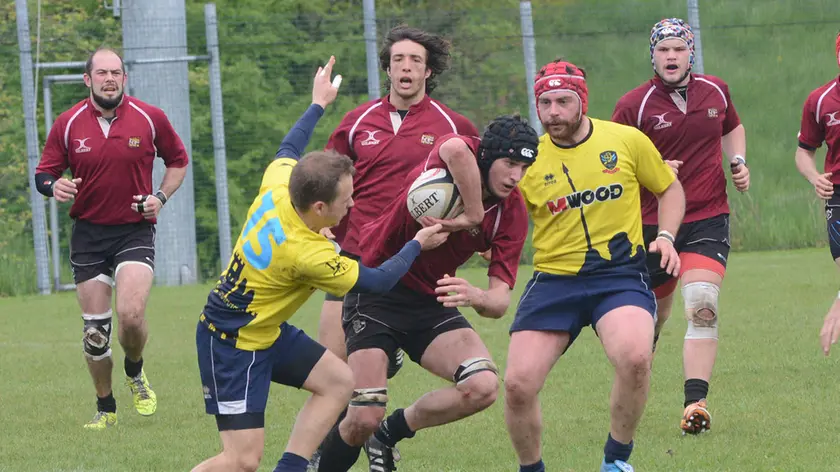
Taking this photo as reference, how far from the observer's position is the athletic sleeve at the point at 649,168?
22.1 feet

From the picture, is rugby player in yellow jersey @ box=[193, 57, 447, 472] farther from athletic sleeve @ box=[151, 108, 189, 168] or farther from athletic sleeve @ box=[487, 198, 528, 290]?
athletic sleeve @ box=[151, 108, 189, 168]

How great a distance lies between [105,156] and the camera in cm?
921

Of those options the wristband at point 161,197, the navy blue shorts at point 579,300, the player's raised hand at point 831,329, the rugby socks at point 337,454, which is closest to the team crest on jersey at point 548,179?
the navy blue shorts at point 579,300

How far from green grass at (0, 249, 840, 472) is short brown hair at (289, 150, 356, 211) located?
6.07ft

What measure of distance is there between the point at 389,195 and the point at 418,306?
0.99 m

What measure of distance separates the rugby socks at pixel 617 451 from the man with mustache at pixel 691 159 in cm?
167

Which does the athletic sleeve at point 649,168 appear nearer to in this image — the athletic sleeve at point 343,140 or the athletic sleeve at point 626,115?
the athletic sleeve at point 626,115

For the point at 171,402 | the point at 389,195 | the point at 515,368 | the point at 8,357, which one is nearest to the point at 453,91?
the point at 8,357

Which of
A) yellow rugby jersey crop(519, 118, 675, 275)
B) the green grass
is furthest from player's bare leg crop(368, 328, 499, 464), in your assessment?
yellow rugby jersey crop(519, 118, 675, 275)

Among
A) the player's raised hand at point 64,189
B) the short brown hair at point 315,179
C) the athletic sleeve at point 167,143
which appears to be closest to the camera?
the short brown hair at point 315,179

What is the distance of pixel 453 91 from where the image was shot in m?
19.3

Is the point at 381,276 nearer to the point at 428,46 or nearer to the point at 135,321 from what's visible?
the point at 428,46

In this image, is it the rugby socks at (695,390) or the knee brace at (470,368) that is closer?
the knee brace at (470,368)

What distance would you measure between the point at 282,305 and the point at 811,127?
4728mm
